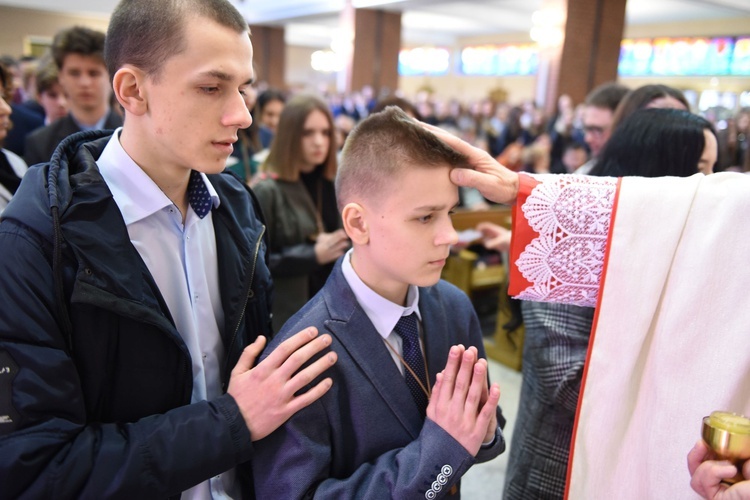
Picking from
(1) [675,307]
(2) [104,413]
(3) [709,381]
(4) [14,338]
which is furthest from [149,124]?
(3) [709,381]

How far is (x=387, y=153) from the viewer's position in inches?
51.5

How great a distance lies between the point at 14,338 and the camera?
95 centimetres

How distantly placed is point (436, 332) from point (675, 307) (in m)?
0.53

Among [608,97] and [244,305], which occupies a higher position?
[608,97]

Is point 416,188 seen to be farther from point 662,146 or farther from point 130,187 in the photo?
point 662,146

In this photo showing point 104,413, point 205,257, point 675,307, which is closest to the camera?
point 104,413

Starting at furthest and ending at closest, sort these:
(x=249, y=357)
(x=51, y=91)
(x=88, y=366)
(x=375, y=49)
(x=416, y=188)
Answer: (x=375, y=49)
(x=51, y=91)
(x=416, y=188)
(x=249, y=357)
(x=88, y=366)

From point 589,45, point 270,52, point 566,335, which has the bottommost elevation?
point 566,335

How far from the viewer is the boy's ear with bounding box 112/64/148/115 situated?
1126 millimetres

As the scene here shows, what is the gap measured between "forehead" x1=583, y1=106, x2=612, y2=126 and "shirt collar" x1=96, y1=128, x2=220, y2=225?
10.1 ft

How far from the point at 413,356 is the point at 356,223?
344 mm

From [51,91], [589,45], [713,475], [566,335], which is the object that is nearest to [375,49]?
[589,45]

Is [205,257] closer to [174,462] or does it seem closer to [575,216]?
[174,462]

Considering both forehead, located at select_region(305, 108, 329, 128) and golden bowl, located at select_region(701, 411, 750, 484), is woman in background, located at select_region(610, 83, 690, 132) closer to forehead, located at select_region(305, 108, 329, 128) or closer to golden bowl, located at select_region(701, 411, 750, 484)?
forehead, located at select_region(305, 108, 329, 128)
